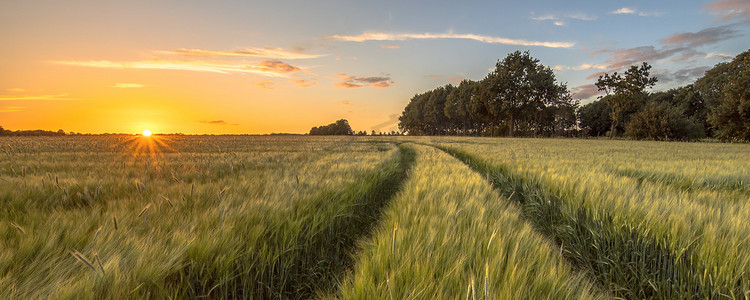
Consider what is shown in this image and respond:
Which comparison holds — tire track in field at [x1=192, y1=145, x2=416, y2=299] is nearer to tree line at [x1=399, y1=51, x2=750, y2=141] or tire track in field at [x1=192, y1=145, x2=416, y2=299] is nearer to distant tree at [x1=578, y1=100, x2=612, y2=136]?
tree line at [x1=399, y1=51, x2=750, y2=141]

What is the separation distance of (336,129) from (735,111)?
10132 centimetres

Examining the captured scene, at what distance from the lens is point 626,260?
2.56m

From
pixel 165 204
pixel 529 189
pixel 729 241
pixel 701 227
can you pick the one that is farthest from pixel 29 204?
pixel 529 189

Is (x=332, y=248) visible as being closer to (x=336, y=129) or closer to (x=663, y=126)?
(x=663, y=126)

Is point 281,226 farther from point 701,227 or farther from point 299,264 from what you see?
point 701,227

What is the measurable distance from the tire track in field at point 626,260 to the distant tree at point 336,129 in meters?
110

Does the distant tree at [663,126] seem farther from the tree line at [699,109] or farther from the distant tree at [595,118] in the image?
the distant tree at [595,118]

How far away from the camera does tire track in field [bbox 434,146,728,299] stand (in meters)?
2.05

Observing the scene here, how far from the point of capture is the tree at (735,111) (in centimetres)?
2980

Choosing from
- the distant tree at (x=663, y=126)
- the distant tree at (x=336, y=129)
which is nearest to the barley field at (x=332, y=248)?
the distant tree at (x=663, y=126)

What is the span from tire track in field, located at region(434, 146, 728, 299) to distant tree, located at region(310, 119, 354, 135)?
110m

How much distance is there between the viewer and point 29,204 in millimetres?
2451

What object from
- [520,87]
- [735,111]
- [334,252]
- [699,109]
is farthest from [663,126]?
[334,252]

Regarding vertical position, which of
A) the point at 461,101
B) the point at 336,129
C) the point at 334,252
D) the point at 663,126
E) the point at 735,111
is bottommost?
the point at 334,252
